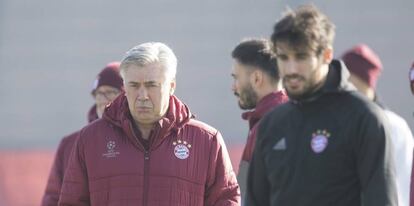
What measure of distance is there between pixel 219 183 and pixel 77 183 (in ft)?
2.21

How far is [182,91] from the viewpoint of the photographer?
19.9 meters

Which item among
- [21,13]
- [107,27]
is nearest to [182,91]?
[107,27]

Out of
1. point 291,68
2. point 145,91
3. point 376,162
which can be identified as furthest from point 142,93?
point 376,162

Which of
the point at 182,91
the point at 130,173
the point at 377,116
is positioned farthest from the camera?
the point at 182,91

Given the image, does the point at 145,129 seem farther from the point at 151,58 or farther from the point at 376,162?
the point at 376,162

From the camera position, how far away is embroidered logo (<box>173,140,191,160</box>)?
18.3ft

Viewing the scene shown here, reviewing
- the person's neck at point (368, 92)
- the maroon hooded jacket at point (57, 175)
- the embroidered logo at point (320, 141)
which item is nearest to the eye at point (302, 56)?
the embroidered logo at point (320, 141)

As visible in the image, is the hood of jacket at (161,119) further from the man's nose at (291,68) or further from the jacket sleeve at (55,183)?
the jacket sleeve at (55,183)

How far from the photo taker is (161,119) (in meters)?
5.63

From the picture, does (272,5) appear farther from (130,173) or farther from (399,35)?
(130,173)

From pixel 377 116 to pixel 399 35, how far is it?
16387mm

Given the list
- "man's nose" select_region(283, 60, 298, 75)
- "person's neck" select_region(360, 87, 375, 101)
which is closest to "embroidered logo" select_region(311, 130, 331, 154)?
"man's nose" select_region(283, 60, 298, 75)

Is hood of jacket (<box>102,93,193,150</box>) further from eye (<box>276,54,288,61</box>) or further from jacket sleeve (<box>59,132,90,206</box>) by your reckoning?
eye (<box>276,54,288,61</box>)

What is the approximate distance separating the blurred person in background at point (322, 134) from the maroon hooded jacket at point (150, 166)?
0.94 m
